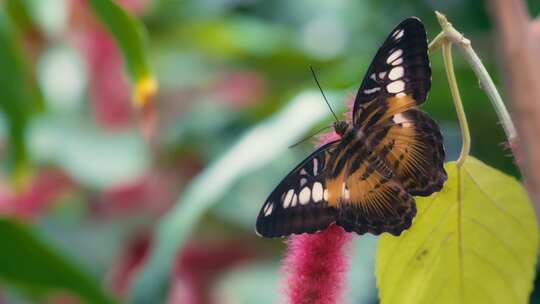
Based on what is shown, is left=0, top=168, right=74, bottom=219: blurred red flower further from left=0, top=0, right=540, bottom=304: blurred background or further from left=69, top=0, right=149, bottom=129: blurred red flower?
left=69, top=0, right=149, bottom=129: blurred red flower

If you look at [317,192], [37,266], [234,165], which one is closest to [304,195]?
[317,192]

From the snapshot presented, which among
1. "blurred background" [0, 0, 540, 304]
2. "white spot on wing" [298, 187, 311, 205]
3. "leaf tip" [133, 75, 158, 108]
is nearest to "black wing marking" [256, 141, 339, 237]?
"white spot on wing" [298, 187, 311, 205]

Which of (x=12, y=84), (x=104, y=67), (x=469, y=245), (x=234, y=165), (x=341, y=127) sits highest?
(x=104, y=67)

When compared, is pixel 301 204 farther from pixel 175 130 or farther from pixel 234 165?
pixel 175 130

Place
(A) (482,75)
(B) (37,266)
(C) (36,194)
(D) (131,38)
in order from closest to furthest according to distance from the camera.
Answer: (A) (482,75)
(D) (131,38)
(B) (37,266)
(C) (36,194)

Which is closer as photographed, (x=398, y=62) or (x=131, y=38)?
(x=398, y=62)

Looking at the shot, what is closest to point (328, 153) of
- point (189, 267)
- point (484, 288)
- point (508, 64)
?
point (484, 288)

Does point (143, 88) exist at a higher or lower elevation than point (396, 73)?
higher

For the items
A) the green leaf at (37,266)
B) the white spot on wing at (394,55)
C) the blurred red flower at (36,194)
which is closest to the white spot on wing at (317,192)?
the white spot on wing at (394,55)
